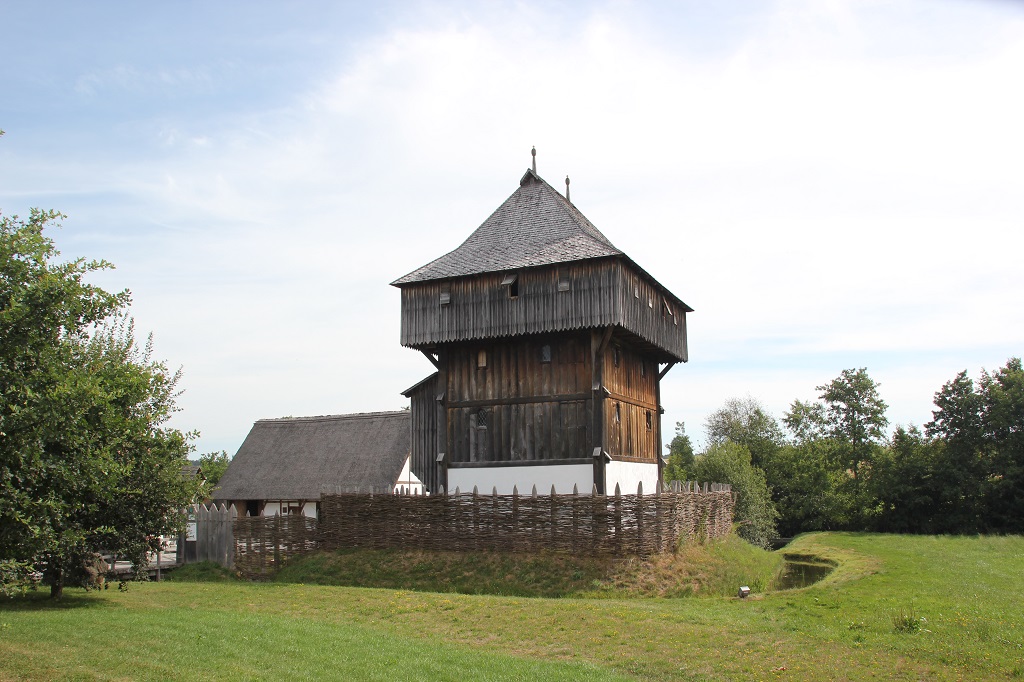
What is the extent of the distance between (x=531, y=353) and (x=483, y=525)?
5.71 metres

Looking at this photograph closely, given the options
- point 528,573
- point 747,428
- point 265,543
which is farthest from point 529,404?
point 747,428

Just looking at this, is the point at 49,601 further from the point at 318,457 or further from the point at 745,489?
the point at 745,489

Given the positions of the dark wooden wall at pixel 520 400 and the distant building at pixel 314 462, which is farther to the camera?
the distant building at pixel 314 462

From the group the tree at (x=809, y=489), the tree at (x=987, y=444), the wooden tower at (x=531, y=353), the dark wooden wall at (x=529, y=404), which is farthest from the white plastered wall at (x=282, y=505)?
the tree at (x=987, y=444)

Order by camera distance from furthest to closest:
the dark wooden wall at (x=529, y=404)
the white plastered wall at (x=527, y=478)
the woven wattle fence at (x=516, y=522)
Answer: the dark wooden wall at (x=529, y=404), the white plastered wall at (x=527, y=478), the woven wattle fence at (x=516, y=522)

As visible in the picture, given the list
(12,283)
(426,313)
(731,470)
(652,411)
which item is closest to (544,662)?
(12,283)

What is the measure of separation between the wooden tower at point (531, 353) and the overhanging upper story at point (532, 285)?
38 millimetres

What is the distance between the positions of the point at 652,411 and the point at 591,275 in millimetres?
7327

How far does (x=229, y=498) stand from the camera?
1452 inches

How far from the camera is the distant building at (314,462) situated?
116 ft

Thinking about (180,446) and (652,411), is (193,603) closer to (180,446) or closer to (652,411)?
(180,446)

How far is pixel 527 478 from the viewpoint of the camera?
23.0 m

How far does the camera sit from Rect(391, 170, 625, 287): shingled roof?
23.4 meters

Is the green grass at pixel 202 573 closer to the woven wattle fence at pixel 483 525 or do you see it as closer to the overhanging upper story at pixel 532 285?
the woven wattle fence at pixel 483 525
